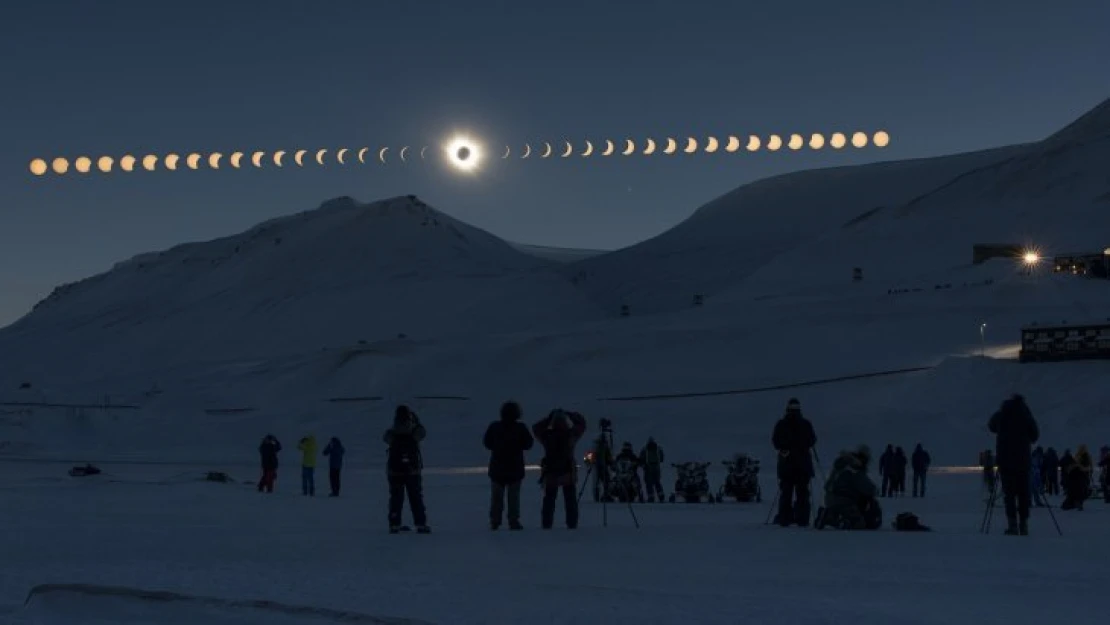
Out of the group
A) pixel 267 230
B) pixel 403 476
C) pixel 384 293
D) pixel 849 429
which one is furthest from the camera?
pixel 267 230

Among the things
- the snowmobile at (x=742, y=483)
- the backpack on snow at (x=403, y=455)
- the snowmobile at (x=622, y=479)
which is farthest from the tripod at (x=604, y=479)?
the snowmobile at (x=742, y=483)

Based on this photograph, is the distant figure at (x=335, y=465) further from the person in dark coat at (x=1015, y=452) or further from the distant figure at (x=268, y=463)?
the person in dark coat at (x=1015, y=452)

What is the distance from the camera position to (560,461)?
1650cm

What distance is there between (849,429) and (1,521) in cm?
3269

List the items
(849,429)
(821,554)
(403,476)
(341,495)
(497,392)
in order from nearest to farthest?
1. (821,554)
2. (403,476)
3. (341,495)
4. (849,429)
5. (497,392)

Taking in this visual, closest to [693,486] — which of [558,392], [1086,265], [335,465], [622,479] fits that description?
[622,479]

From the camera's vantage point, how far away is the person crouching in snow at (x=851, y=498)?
16.5 meters

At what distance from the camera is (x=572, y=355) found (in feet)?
222

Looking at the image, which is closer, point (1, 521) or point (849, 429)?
point (1, 521)

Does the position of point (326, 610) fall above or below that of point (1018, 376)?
below

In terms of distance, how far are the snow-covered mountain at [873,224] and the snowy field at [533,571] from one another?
75914mm

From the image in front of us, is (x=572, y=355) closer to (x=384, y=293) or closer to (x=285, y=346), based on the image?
(x=285, y=346)

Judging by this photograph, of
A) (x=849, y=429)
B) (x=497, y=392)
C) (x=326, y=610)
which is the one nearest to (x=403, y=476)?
(x=326, y=610)

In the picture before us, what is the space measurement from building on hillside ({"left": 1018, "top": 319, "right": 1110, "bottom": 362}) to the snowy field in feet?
102
